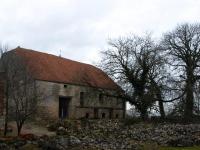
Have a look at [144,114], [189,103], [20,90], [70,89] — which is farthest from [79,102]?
[189,103]

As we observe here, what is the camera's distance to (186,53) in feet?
189

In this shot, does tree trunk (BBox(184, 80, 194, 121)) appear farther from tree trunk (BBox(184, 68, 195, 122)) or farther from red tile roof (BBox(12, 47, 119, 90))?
red tile roof (BBox(12, 47, 119, 90))

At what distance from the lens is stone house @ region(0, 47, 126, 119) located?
54906mm

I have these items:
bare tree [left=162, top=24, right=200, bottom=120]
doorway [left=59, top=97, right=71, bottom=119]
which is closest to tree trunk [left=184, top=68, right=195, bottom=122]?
bare tree [left=162, top=24, right=200, bottom=120]

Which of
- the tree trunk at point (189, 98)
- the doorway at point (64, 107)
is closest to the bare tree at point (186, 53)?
the tree trunk at point (189, 98)

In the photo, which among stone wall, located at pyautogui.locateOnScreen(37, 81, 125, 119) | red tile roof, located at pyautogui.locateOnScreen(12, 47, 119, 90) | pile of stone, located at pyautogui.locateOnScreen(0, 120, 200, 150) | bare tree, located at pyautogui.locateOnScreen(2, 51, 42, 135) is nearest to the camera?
pile of stone, located at pyautogui.locateOnScreen(0, 120, 200, 150)

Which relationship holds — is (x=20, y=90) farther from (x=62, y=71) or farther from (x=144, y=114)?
(x=144, y=114)

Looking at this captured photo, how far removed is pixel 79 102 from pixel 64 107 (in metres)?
2.58

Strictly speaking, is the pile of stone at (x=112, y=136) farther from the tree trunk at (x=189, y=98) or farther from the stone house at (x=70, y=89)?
the stone house at (x=70, y=89)

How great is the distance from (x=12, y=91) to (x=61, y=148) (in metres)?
12.1

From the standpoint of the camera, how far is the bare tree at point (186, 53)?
5488 centimetres

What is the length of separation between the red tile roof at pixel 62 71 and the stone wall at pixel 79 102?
0.89 m

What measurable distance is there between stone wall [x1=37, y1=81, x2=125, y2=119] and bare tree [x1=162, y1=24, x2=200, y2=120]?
31.7 feet

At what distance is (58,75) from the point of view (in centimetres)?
5881
